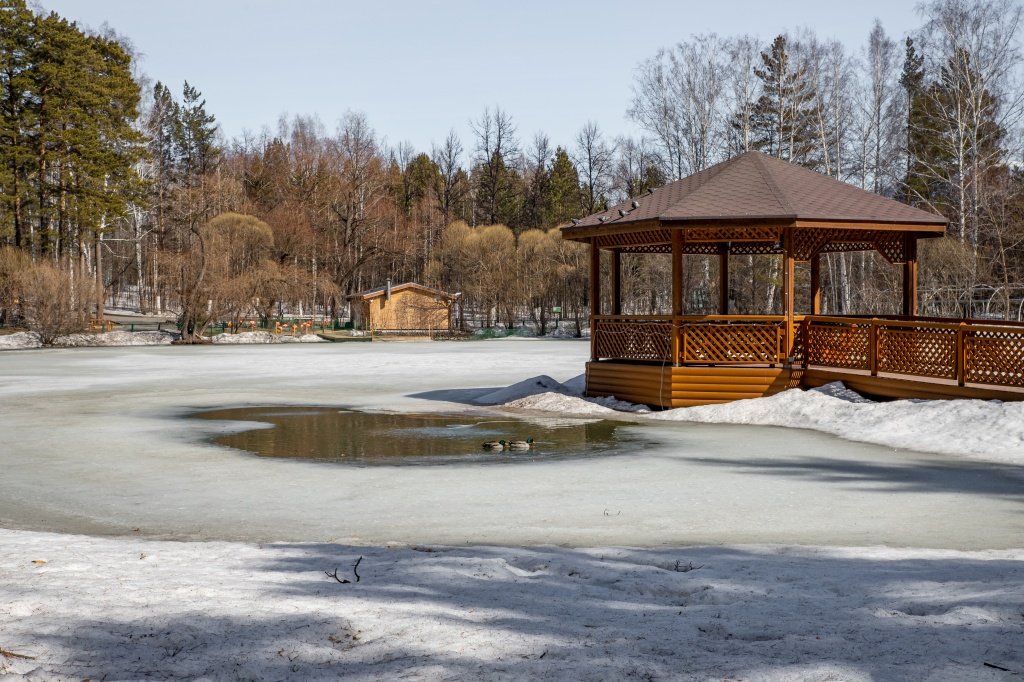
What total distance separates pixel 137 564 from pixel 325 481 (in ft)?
12.9

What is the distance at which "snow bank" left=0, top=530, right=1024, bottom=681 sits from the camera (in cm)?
409

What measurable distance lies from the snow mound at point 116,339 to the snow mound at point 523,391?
28.4 meters

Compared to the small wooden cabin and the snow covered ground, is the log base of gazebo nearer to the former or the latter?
the snow covered ground

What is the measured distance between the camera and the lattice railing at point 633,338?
16906mm

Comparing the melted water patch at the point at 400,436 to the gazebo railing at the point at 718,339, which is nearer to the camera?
the melted water patch at the point at 400,436

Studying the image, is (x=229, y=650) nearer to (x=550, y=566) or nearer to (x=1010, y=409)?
(x=550, y=566)

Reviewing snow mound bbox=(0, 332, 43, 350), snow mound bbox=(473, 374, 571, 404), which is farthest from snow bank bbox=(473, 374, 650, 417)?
snow mound bbox=(0, 332, 43, 350)

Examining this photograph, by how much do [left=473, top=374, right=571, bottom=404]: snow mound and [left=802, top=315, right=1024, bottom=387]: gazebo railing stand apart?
15.0 ft

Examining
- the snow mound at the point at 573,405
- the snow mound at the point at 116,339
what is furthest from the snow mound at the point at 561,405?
the snow mound at the point at 116,339

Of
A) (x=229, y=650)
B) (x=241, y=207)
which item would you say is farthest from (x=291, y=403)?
(x=241, y=207)

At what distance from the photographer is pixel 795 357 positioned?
53.5 ft

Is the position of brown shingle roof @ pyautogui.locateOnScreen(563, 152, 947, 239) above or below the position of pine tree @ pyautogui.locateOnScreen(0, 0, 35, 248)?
below

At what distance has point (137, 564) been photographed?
5.92m

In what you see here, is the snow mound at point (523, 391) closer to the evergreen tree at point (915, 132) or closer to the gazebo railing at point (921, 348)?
the gazebo railing at point (921, 348)
